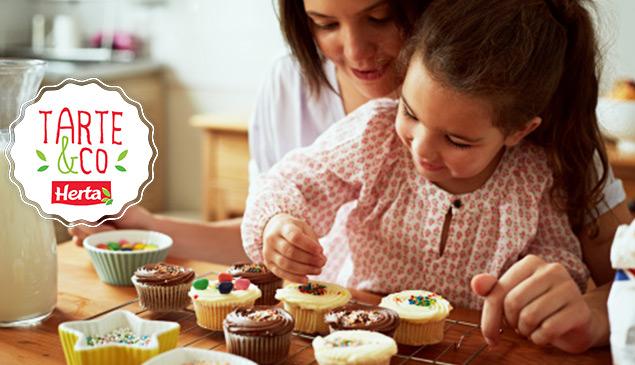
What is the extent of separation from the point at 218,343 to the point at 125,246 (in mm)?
412

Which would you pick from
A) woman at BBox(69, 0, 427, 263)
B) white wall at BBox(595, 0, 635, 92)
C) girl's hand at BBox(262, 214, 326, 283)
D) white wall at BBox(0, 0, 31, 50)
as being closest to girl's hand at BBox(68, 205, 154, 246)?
woman at BBox(69, 0, 427, 263)

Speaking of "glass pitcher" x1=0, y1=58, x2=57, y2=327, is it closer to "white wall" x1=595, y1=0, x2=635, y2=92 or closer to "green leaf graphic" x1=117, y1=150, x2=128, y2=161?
"green leaf graphic" x1=117, y1=150, x2=128, y2=161

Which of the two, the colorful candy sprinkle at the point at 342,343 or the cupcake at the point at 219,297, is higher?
the cupcake at the point at 219,297

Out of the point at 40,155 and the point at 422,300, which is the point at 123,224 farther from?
the point at 422,300

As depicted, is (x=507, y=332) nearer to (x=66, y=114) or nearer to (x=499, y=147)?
(x=499, y=147)

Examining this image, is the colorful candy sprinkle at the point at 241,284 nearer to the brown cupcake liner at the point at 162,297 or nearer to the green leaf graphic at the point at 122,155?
the brown cupcake liner at the point at 162,297

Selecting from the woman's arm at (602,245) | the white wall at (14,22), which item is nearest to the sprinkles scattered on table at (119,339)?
the woman's arm at (602,245)

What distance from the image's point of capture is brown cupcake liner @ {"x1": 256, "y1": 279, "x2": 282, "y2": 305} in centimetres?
136

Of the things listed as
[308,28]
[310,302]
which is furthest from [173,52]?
[310,302]

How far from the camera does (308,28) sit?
5.72ft

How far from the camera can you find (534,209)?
150 cm

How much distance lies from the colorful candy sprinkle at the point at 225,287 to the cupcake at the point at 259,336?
0.33 feet

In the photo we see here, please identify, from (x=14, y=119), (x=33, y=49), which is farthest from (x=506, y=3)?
(x=33, y=49)

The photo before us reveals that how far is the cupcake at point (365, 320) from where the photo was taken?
116 cm
